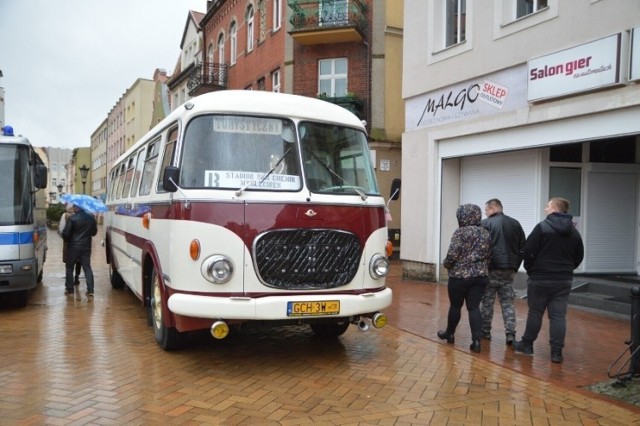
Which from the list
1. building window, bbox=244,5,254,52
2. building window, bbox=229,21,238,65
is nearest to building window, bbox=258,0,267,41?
building window, bbox=244,5,254,52

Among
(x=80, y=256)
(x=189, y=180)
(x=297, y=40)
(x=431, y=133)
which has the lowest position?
(x=80, y=256)

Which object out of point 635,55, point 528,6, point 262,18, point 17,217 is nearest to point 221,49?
point 262,18

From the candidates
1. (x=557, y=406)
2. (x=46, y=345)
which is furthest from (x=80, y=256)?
(x=557, y=406)

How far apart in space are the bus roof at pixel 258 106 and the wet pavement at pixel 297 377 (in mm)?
2639

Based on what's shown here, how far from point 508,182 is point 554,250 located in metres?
5.60

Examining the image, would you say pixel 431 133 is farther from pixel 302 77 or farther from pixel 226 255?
pixel 302 77

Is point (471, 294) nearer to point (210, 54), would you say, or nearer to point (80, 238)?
point (80, 238)

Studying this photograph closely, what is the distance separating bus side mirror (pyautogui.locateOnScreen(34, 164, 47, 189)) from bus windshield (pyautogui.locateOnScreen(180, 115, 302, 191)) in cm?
430

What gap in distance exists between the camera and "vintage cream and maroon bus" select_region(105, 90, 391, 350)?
17.5 ft

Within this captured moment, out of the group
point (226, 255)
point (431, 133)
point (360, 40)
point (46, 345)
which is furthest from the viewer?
point (360, 40)

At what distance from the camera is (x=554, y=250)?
618 cm

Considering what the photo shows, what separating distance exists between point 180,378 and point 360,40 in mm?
16640

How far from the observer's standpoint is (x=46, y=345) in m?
6.67

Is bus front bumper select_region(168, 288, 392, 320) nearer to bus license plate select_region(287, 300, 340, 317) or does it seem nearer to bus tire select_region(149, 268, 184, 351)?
bus license plate select_region(287, 300, 340, 317)
